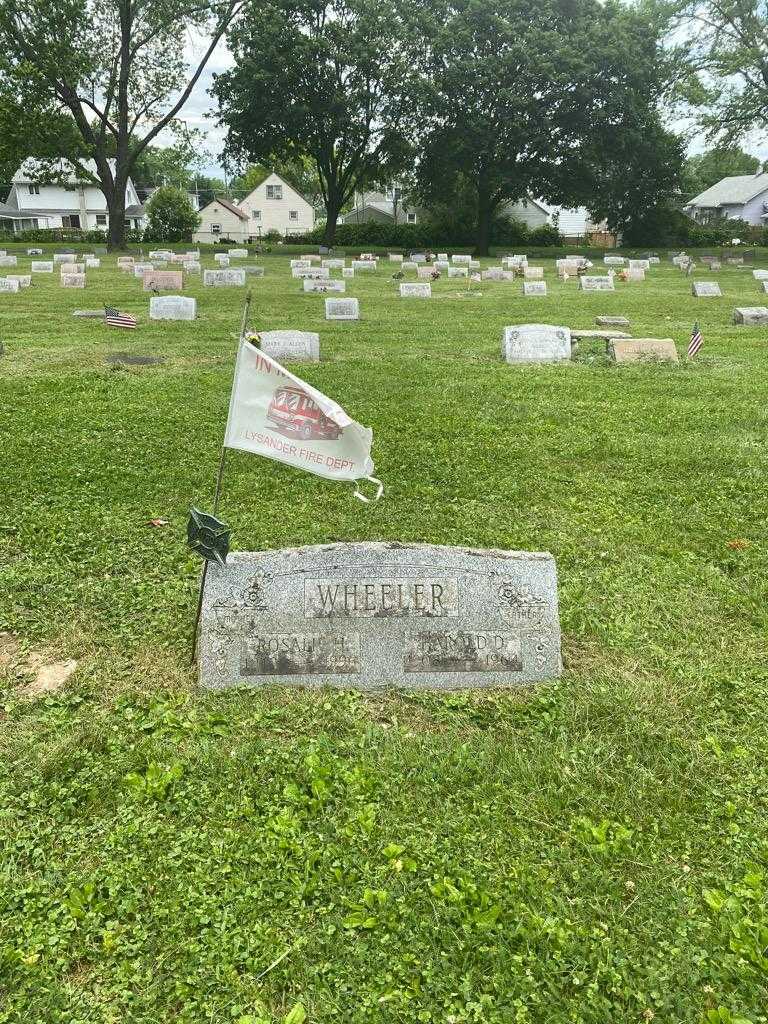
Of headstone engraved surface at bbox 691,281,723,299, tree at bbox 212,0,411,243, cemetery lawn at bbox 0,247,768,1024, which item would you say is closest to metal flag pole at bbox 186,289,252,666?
cemetery lawn at bbox 0,247,768,1024

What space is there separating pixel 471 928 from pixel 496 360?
10478mm

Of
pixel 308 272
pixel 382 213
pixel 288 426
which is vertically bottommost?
pixel 288 426

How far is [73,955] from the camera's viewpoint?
2.60 metres

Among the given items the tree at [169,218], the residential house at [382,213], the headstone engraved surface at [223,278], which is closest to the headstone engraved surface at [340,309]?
the headstone engraved surface at [223,278]

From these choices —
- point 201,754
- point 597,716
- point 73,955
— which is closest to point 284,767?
point 201,754

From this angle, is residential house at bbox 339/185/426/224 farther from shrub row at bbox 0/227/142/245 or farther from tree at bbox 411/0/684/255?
tree at bbox 411/0/684/255

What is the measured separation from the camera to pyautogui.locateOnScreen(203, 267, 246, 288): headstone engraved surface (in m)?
24.5

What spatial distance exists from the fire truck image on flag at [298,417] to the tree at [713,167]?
44.7 metres

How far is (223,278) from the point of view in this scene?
2477cm

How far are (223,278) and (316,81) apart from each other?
24.0 metres

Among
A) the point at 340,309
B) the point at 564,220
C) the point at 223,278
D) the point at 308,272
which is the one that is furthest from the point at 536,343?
the point at 564,220

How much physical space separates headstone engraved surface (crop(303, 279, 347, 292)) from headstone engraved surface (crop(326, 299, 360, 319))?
21.1ft

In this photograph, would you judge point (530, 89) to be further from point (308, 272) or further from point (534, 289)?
point (534, 289)

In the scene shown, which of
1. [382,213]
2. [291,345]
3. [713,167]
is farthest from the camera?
→ [713,167]
